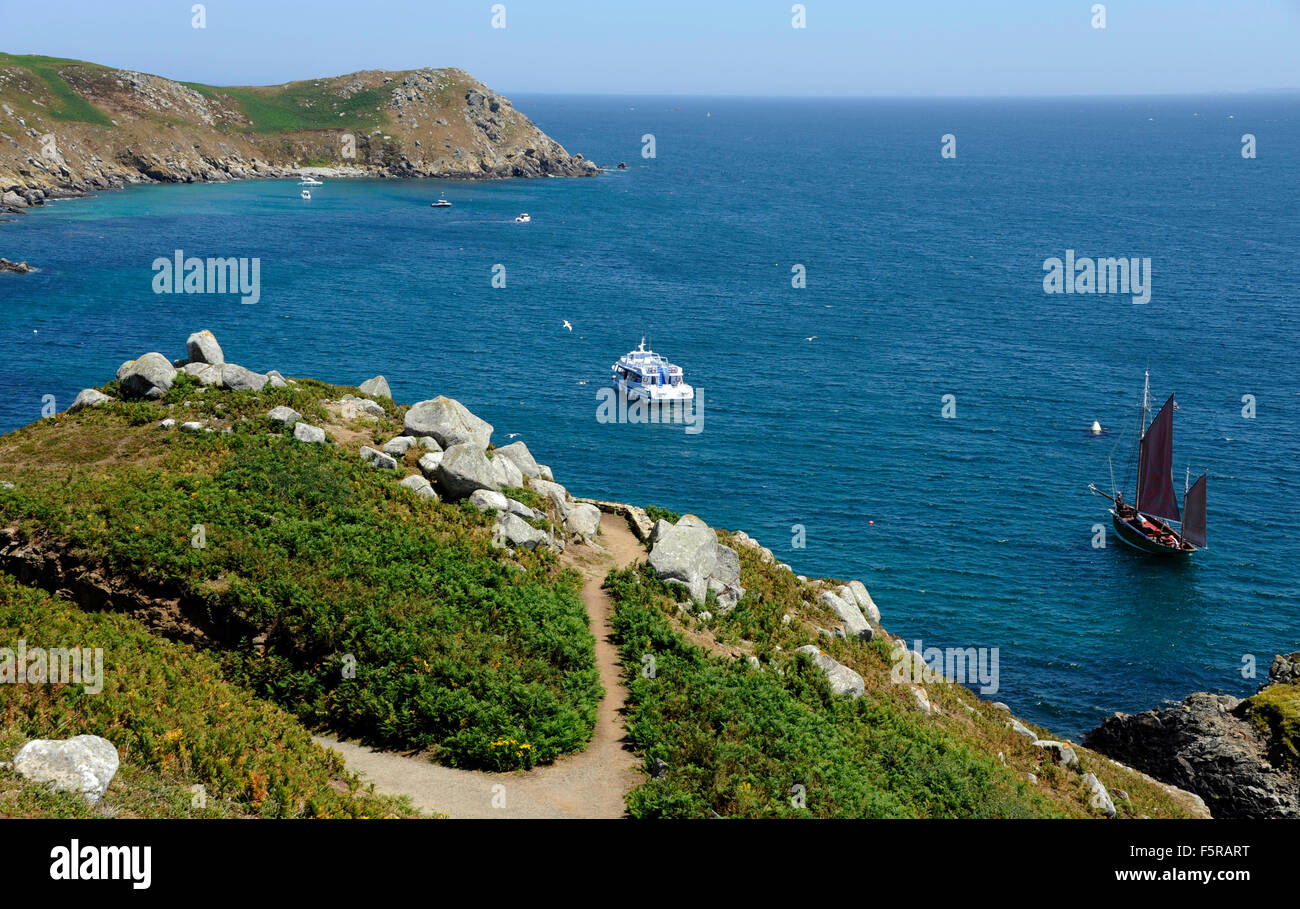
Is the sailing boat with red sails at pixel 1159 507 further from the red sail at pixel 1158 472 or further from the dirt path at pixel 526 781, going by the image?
the dirt path at pixel 526 781

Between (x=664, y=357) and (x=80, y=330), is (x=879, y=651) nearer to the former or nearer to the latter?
(x=664, y=357)

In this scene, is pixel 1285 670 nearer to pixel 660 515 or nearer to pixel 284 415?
pixel 660 515

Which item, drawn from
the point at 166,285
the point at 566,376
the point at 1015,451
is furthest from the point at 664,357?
the point at 166,285

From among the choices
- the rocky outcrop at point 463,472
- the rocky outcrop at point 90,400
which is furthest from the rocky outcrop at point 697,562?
the rocky outcrop at point 90,400

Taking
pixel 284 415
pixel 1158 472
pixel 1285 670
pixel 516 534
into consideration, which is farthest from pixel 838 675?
pixel 1158 472

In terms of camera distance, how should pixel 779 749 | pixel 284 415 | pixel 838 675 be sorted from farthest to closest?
1. pixel 284 415
2. pixel 838 675
3. pixel 779 749
